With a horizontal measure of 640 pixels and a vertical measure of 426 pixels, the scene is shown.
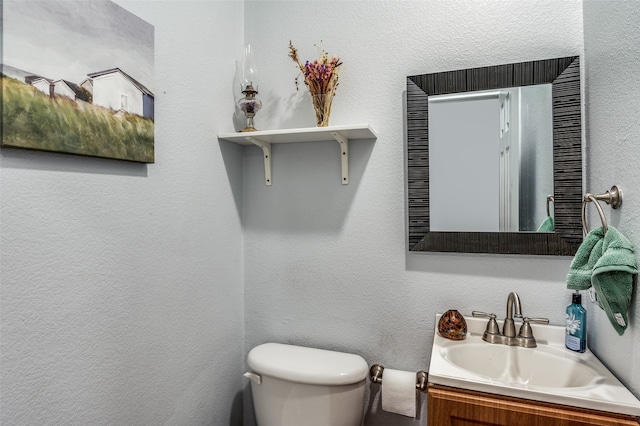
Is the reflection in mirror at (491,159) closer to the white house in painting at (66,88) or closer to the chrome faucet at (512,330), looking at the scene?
the chrome faucet at (512,330)

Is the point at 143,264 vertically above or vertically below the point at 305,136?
below

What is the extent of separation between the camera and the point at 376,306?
1.51 m

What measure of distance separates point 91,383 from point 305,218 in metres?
0.94

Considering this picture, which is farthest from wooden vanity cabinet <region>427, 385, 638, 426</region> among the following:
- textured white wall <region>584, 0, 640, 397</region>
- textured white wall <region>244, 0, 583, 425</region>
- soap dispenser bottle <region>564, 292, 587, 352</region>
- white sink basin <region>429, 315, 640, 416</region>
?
textured white wall <region>244, 0, 583, 425</region>

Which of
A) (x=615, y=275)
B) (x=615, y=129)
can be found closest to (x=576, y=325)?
(x=615, y=275)

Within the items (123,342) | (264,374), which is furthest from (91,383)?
(264,374)

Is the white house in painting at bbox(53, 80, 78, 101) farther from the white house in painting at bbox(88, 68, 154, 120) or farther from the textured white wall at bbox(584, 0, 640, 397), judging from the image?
the textured white wall at bbox(584, 0, 640, 397)

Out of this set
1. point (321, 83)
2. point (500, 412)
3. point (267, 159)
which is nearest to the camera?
point (500, 412)

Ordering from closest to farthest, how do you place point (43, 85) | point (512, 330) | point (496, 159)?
point (43, 85)
point (512, 330)
point (496, 159)

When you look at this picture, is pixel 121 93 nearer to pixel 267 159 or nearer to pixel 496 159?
pixel 267 159

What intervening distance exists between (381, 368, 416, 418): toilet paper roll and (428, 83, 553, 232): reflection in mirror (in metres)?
0.57

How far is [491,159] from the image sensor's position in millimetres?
1358

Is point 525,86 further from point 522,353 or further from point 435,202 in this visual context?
point 522,353

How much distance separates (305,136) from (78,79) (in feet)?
2.56
